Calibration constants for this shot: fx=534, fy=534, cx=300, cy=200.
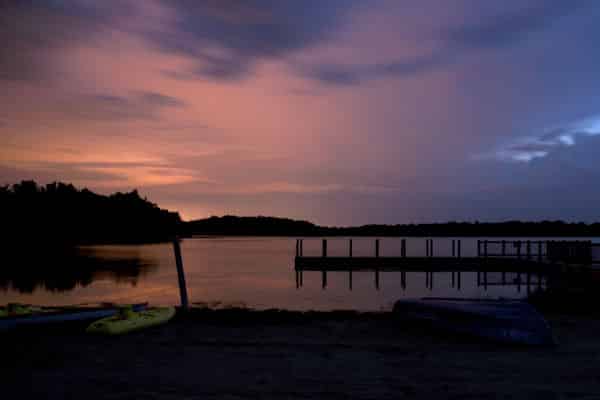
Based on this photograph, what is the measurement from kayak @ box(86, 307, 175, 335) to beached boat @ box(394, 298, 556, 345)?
4777 mm

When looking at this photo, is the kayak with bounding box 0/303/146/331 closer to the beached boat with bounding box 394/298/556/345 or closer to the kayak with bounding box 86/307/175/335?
the kayak with bounding box 86/307/175/335

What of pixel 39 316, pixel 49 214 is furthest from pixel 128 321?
pixel 49 214

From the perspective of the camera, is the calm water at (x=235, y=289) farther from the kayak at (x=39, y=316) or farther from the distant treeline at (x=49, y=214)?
the distant treeline at (x=49, y=214)

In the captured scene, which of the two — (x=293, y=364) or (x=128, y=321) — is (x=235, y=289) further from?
(x=293, y=364)

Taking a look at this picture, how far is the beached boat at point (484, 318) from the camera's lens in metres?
8.65

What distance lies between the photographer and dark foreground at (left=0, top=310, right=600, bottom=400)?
6.13 meters

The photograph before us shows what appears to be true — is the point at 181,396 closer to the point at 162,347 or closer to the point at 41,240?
the point at 162,347

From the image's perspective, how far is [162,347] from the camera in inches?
331

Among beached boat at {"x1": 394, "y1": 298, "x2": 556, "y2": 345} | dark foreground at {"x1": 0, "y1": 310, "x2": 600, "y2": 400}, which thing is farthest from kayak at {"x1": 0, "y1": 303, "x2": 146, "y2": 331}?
beached boat at {"x1": 394, "y1": 298, "x2": 556, "y2": 345}

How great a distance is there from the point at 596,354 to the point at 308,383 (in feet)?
14.9

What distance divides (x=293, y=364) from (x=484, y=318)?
3698 mm

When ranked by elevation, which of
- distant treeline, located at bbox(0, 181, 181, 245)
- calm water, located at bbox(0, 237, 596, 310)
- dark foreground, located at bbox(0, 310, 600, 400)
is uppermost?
distant treeline, located at bbox(0, 181, 181, 245)

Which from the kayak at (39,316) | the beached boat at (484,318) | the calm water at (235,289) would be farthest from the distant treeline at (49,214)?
the beached boat at (484,318)

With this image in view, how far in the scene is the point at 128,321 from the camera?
9633 millimetres
